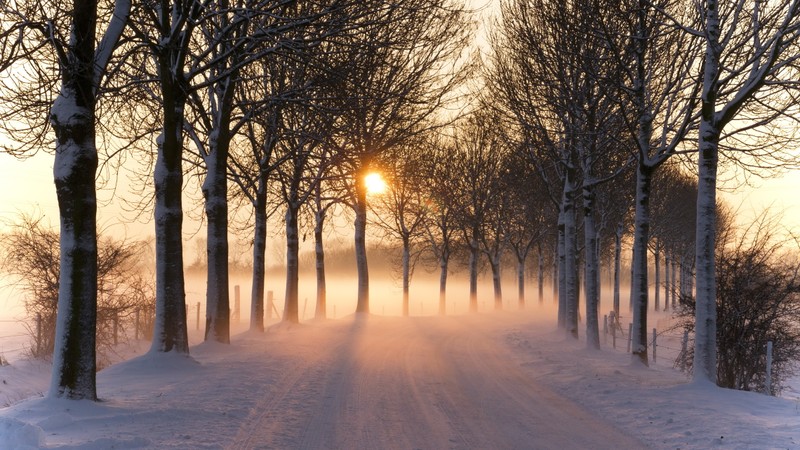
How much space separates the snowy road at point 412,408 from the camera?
25.5 ft

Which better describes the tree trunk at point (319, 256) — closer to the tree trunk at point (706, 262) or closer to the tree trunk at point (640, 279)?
the tree trunk at point (640, 279)

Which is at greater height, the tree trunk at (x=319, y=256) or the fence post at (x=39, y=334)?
the tree trunk at (x=319, y=256)

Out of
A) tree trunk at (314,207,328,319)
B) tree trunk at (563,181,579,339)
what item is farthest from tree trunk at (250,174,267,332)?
tree trunk at (563,181,579,339)

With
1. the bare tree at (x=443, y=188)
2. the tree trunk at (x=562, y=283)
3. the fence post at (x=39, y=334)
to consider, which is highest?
the bare tree at (x=443, y=188)

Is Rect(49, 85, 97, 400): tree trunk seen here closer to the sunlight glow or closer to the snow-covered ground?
the snow-covered ground

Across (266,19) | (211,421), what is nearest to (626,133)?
(266,19)

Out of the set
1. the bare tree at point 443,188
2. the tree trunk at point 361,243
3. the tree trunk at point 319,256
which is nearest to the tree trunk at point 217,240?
the tree trunk at point 319,256

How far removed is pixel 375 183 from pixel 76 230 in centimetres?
2418

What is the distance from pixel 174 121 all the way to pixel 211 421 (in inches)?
253

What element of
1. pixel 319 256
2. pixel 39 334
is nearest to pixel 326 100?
pixel 319 256

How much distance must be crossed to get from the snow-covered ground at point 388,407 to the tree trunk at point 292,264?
24.2 ft

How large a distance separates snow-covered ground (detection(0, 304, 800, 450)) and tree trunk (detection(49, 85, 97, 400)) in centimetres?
51

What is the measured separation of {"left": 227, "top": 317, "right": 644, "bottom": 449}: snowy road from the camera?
306 inches

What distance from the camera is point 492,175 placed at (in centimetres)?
3900
